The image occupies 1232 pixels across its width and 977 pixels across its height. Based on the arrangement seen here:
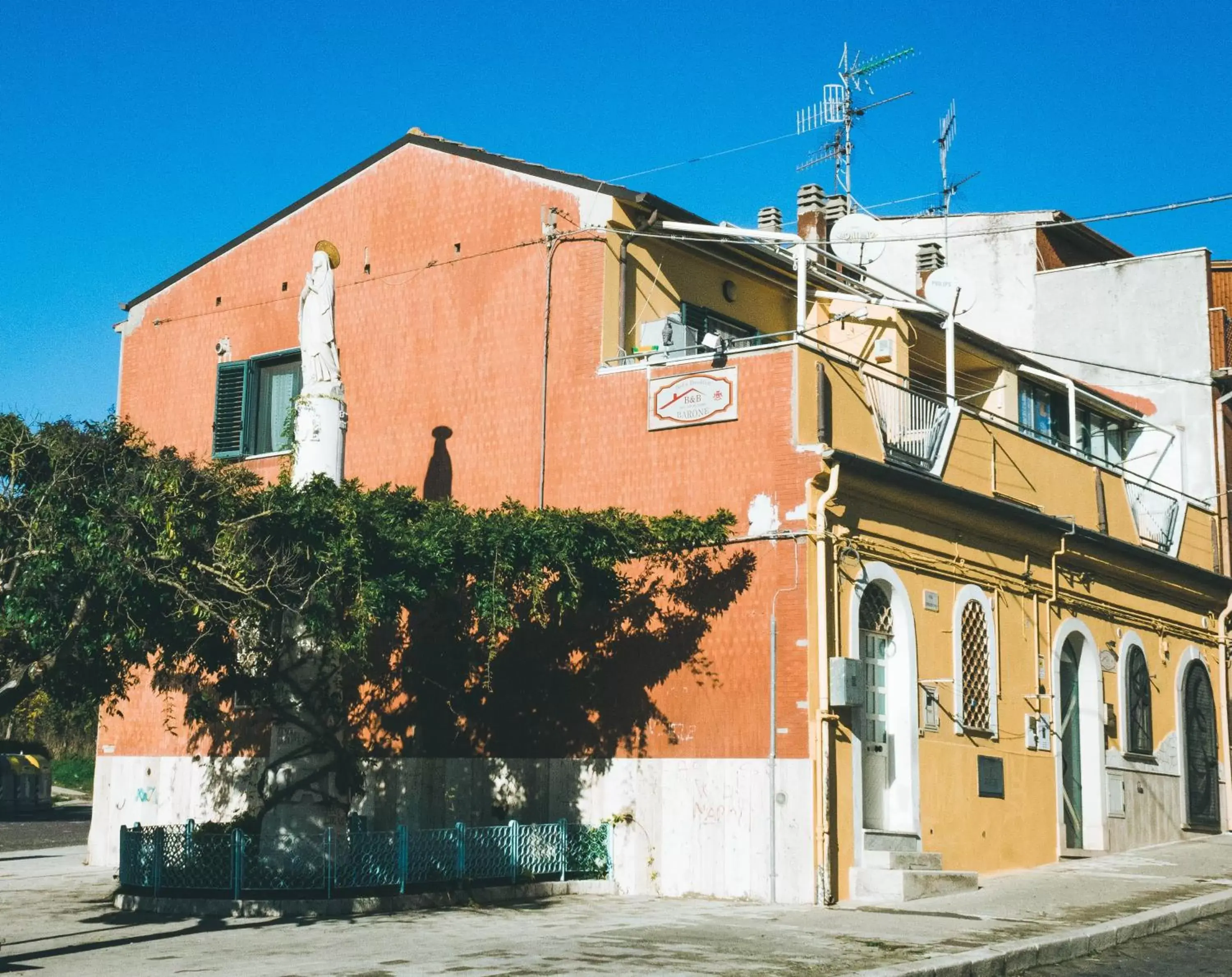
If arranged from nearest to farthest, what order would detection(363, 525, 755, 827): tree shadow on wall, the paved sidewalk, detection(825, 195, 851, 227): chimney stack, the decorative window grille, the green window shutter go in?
1. the paved sidewalk
2. detection(363, 525, 755, 827): tree shadow on wall
3. the decorative window grille
4. the green window shutter
5. detection(825, 195, 851, 227): chimney stack

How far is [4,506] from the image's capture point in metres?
10.8

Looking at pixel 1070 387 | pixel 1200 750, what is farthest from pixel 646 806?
pixel 1200 750

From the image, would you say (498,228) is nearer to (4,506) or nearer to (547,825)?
(547,825)

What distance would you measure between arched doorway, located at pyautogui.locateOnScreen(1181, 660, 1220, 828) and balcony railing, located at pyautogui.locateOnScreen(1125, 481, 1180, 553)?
1979 mm

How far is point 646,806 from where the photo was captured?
15203 millimetres

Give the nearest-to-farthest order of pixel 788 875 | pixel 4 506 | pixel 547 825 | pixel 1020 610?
pixel 4 506 < pixel 788 875 < pixel 547 825 < pixel 1020 610

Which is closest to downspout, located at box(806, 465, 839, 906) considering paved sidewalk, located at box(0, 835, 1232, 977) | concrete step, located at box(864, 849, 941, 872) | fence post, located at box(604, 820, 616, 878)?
paved sidewalk, located at box(0, 835, 1232, 977)

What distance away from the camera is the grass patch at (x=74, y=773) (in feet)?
140

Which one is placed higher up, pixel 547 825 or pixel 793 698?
pixel 793 698

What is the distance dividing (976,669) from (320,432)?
7.77 metres

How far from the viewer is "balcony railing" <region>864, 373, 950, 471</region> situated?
15.9 metres

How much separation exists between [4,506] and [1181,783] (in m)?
16.6

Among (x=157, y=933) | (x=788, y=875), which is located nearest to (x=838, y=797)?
(x=788, y=875)

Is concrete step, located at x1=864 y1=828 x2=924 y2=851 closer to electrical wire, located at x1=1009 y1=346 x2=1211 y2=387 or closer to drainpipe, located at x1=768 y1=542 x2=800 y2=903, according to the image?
drainpipe, located at x1=768 y1=542 x2=800 y2=903
